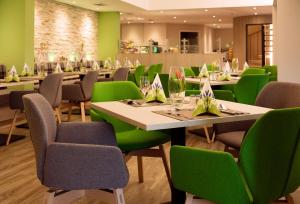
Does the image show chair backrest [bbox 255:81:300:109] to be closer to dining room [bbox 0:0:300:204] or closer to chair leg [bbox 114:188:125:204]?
dining room [bbox 0:0:300:204]

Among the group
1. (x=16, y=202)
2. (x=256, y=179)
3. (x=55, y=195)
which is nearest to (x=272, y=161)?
(x=256, y=179)

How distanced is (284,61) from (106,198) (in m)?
3.13

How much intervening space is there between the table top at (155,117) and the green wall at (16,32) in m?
6.57

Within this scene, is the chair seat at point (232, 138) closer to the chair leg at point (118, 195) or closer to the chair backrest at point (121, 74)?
the chair leg at point (118, 195)

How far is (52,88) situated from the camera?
226 inches

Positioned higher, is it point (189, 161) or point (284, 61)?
point (284, 61)

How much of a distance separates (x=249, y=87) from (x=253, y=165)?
341 centimetres

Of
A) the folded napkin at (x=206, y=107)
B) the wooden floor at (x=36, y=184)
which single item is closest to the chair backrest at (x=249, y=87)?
the wooden floor at (x=36, y=184)

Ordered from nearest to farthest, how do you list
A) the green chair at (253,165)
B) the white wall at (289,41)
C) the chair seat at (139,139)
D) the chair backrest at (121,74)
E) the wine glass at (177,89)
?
1. the green chair at (253,165)
2. the wine glass at (177,89)
3. the chair seat at (139,139)
4. the white wall at (289,41)
5. the chair backrest at (121,74)

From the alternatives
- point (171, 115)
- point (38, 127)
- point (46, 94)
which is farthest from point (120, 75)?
point (38, 127)

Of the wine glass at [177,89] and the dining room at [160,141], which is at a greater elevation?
the wine glass at [177,89]

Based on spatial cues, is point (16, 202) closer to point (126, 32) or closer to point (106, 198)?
point (106, 198)

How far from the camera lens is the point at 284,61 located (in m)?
4.83

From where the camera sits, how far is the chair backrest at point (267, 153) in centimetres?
187
